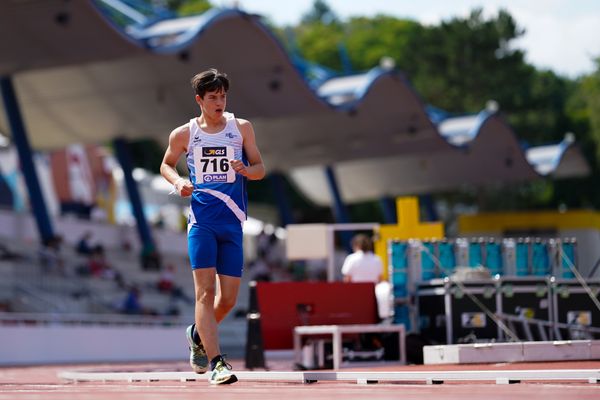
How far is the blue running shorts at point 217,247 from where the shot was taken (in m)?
9.23

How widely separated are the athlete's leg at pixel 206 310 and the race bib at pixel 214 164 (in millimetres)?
603

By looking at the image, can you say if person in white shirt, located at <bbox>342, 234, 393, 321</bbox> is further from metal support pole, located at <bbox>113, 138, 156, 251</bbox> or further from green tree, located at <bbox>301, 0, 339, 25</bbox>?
green tree, located at <bbox>301, 0, 339, 25</bbox>

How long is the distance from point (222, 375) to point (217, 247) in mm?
1004

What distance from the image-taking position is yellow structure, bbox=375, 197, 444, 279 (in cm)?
2034

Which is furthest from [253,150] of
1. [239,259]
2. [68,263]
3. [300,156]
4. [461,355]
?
[300,156]

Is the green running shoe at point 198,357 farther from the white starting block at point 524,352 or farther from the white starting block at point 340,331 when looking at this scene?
the white starting block at point 340,331

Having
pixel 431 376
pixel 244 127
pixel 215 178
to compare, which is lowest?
pixel 431 376

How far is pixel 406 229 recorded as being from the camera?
67.1ft

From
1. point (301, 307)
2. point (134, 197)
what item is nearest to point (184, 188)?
point (301, 307)

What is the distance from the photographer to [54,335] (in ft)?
83.0

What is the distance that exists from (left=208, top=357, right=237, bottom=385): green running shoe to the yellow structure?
11.4m

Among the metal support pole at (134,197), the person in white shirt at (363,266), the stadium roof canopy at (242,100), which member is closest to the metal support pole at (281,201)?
the stadium roof canopy at (242,100)

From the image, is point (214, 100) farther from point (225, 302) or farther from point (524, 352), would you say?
point (524, 352)

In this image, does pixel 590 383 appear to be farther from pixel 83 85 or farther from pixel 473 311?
pixel 83 85
